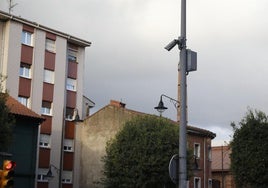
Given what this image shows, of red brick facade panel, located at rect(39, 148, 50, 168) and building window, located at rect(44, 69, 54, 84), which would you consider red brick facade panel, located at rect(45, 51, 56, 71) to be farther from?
red brick facade panel, located at rect(39, 148, 50, 168)

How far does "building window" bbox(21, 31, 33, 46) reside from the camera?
43750 mm

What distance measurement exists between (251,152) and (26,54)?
20.9 m

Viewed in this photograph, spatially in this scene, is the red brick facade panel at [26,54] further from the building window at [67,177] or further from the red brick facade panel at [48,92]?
the building window at [67,177]

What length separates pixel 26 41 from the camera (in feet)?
144

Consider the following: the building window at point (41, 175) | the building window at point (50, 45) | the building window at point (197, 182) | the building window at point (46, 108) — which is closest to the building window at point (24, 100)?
the building window at point (46, 108)

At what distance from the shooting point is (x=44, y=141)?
4425cm

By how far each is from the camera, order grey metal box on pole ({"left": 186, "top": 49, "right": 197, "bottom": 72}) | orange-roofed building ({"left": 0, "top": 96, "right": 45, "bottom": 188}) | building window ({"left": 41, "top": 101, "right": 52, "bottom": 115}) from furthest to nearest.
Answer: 1. building window ({"left": 41, "top": 101, "right": 52, "bottom": 115})
2. orange-roofed building ({"left": 0, "top": 96, "right": 45, "bottom": 188})
3. grey metal box on pole ({"left": 186, "top": 49, "right": 197, "bottom": 72})

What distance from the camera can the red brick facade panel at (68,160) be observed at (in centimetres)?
4633

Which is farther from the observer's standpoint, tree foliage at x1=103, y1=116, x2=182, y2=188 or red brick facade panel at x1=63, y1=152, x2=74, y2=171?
red brick facade panel at x1=63, y1=152, x2=74, y2=171

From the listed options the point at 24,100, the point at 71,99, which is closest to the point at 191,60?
the point at 24,100

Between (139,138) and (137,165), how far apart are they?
1.67 metres

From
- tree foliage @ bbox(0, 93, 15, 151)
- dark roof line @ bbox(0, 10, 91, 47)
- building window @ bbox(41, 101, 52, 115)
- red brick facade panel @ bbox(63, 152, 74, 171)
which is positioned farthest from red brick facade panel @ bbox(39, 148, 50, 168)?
tree foliage @ bbox(0, 93, 15, 151)

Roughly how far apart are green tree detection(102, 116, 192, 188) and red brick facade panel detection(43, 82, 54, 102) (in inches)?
454

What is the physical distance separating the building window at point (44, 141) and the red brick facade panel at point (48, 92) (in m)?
2.84
